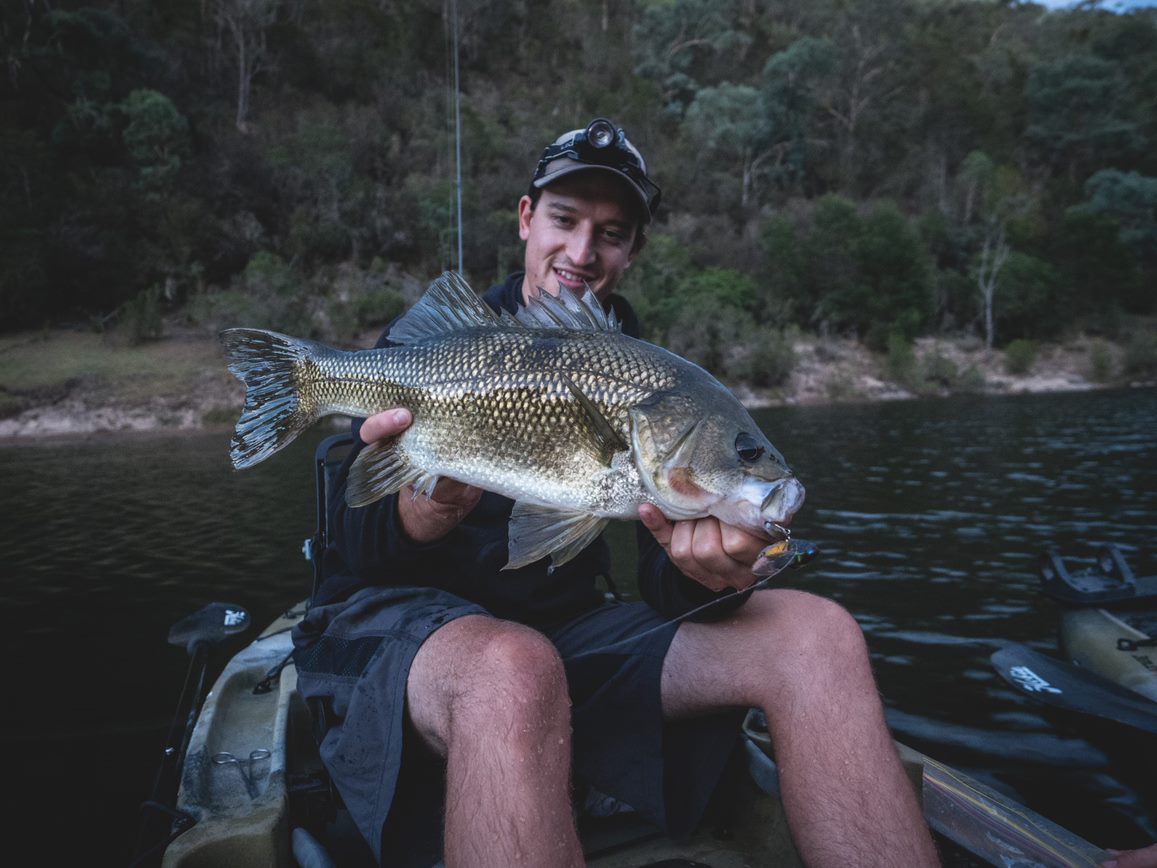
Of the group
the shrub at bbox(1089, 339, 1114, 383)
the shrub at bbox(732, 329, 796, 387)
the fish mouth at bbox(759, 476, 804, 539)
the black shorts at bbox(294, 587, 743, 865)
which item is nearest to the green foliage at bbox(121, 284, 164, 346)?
the shrub at bbox(732, 329, 796, 387)

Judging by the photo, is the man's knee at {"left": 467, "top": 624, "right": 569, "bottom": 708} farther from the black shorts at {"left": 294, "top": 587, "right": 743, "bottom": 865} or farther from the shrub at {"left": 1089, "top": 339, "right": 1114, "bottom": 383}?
the shrub at {"left": 1089, "top": 339, "right": 1114, "bottom": 383}

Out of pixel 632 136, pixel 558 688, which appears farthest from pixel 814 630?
pixel 632 136

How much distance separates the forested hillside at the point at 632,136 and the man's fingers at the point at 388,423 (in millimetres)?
30756

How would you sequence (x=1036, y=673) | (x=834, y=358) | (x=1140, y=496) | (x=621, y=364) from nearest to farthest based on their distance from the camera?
(x=621, y=364) → (x=1036, y=673) → (x=1140, y=496) → (x=834, y=358)

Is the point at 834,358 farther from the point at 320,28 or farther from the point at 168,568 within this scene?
the point at 320,28

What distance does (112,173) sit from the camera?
35719mm

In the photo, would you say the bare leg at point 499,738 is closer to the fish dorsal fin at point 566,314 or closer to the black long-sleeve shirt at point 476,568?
the black long-sleeve shirt at point 476,568

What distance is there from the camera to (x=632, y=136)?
60906 millimetres

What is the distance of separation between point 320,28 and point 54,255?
35.2 m

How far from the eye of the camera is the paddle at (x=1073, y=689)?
437cm

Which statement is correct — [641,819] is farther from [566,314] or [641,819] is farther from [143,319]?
[143,319]

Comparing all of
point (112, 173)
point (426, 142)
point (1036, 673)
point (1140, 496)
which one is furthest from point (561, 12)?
point (1036, 673)

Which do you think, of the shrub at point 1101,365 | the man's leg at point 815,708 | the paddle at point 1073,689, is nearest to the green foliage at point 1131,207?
the shrub at point 1101,365

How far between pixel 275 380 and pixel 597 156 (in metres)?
1.78
